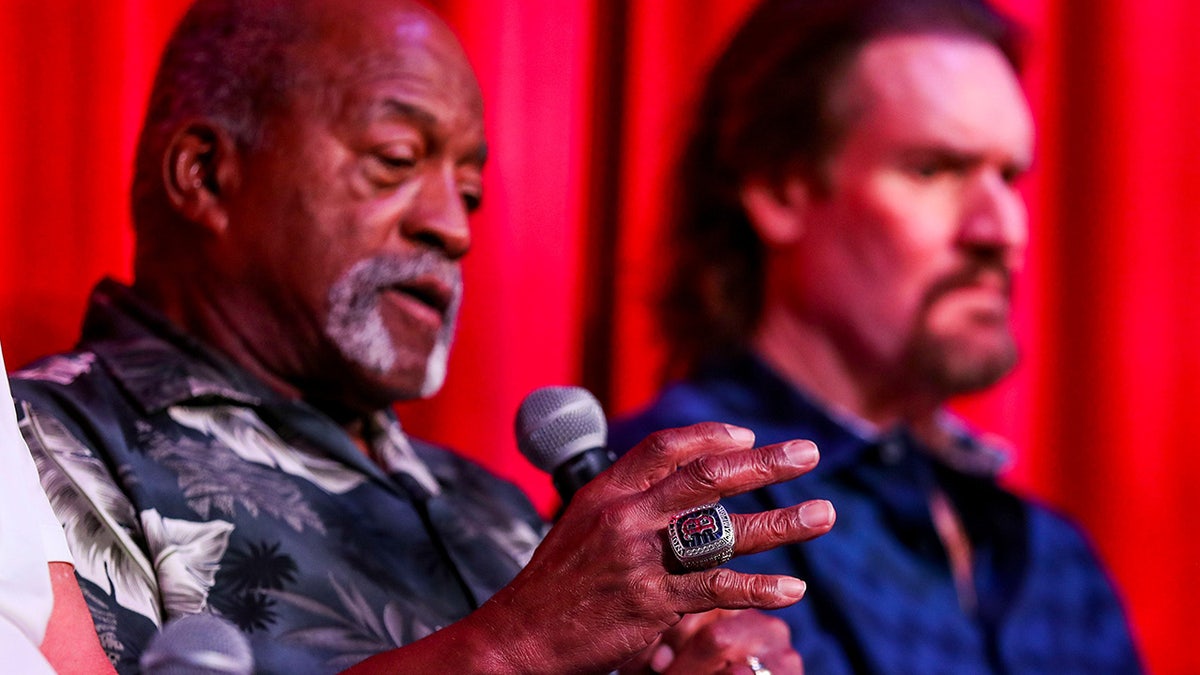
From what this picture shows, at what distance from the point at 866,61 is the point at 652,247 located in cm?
49

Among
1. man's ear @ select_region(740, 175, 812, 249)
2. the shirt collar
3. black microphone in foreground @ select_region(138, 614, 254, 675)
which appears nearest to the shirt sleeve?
black microphone in foreground @ select_region(138, 614, 254, 675)

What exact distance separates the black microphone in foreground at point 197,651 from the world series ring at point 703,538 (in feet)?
1.07

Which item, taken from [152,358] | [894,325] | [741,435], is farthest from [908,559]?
[152,358]

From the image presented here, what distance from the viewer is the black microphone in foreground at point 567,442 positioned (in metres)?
1.03

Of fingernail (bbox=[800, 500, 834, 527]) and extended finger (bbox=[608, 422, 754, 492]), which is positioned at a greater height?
extended finger (bbox=[608, 422, 754, 492])

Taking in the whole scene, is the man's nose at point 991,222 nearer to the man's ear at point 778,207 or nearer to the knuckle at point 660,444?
the man's ear at point 778,207

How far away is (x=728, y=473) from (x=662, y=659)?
0.35m

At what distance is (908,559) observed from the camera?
1756mm

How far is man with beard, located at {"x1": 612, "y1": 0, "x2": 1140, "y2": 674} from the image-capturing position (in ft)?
5.75

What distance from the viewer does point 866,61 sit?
1958 millimetres

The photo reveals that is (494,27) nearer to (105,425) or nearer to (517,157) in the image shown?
(517,157)

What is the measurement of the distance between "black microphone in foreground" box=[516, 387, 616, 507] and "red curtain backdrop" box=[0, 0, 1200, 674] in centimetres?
86

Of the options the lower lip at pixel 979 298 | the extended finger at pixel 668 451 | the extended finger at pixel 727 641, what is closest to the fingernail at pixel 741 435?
the extended finger at pixel 668 451

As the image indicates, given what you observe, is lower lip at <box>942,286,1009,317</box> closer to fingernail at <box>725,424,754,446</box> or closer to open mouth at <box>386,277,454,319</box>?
open mouth at <box>386,277,454,319</box>
